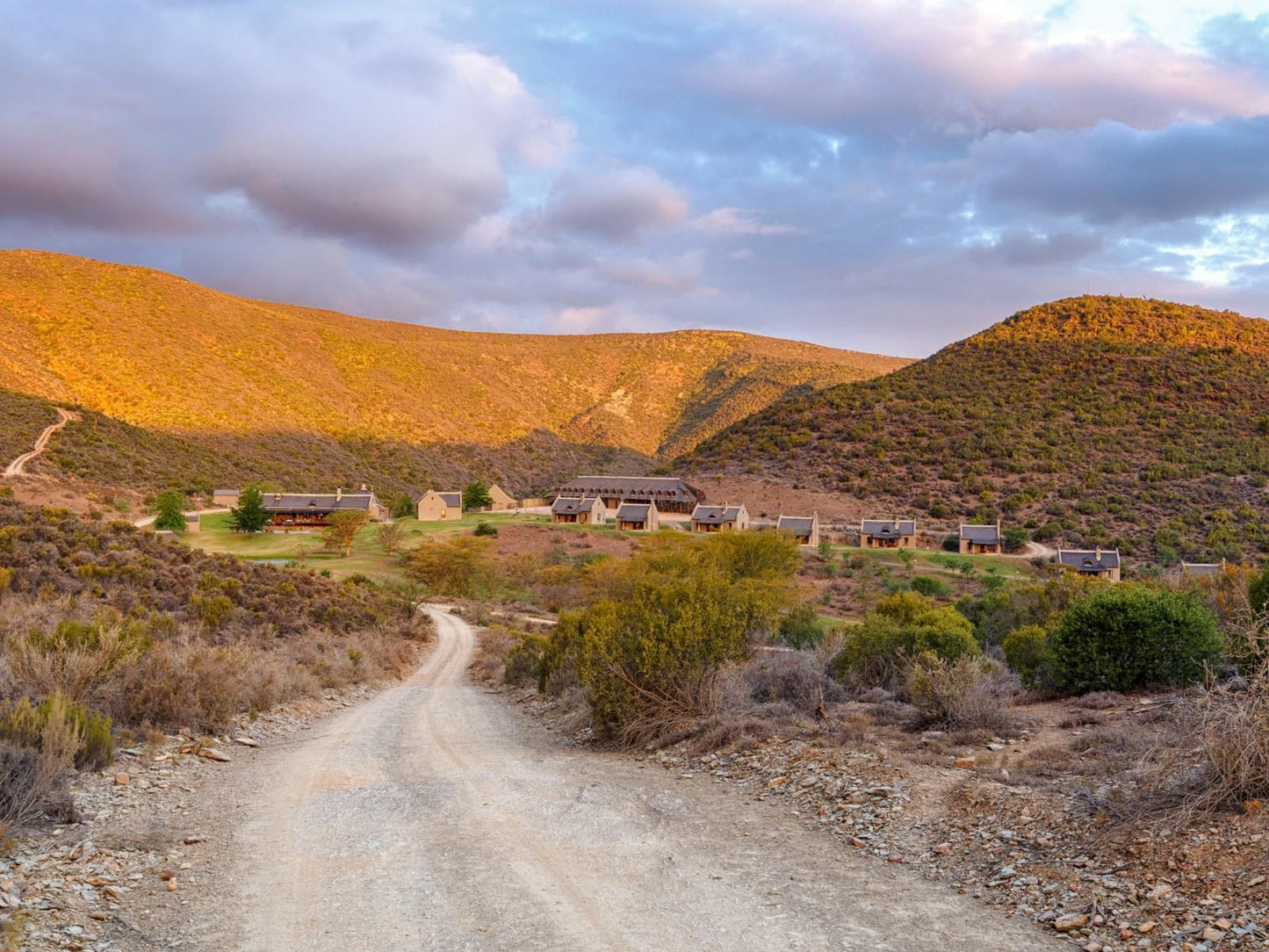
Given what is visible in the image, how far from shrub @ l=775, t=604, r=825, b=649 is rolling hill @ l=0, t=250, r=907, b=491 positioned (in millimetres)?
54644

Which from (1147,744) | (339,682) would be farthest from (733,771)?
(339,682)

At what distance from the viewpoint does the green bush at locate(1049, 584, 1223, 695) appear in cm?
1202

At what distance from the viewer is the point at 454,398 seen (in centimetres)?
12631

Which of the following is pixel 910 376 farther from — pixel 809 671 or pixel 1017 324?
pixel 809 671

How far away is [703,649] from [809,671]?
5.90 ft

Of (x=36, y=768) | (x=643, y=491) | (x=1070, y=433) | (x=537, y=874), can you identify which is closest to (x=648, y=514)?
(x=643, y=491)

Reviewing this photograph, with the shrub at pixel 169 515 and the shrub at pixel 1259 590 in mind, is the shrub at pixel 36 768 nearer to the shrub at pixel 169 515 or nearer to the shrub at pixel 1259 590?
the shrub at pixel 1259 590

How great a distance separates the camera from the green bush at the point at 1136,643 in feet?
39.4

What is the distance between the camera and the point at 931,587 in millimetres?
45906

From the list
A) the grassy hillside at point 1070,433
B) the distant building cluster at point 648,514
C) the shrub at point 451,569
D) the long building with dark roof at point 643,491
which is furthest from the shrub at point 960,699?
the long building with dark roof at point 643,491

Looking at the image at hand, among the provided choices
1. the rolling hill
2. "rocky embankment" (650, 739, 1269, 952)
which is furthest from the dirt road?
the rolling hill

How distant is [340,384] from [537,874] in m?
116

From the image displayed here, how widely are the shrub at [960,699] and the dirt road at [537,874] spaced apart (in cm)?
310

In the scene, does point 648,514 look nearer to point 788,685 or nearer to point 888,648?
point 888,648
